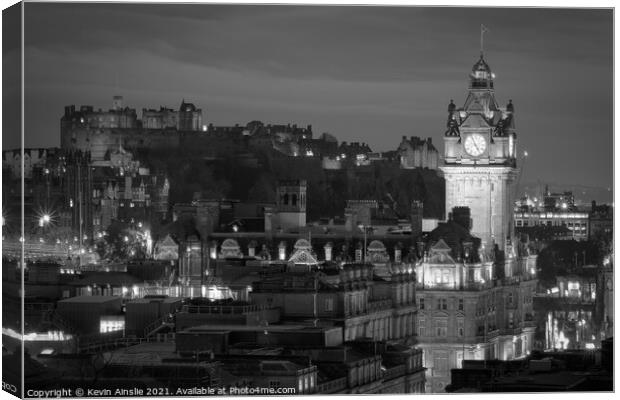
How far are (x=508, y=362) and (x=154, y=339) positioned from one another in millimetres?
5676

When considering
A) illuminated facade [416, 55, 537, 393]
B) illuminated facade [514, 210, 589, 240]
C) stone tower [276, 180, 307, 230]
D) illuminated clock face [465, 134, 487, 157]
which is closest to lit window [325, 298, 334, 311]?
illuminated facade [416, 55, 537, 393]

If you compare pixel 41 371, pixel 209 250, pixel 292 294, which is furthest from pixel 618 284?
pixel 209 250

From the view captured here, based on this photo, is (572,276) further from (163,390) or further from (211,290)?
(163,390)

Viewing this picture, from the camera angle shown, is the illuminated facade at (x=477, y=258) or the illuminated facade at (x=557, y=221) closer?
the illuminated facade at (x=477, y=258)

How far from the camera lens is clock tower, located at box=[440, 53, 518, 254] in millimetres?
71812

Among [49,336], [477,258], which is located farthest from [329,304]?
[477,258]

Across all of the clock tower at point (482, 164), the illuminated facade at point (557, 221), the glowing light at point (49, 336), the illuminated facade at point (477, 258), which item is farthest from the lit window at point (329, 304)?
the illuminated facade at point (557, 221)

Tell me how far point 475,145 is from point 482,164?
0.44 meters

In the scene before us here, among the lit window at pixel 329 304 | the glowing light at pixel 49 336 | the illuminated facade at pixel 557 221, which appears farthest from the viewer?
the illuminated facade at pixel 557 221

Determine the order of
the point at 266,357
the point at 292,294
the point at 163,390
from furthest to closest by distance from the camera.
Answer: the point at 292,294
the point at 266,357
the point at 163,390

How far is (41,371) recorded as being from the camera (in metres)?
45.3

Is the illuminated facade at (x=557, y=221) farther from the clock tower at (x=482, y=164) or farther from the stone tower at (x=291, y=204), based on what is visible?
the stone tower at (x=291, y=204)

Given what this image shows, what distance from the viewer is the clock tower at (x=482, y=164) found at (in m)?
71.8

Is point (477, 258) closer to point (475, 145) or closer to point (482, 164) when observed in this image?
point (482, 164)
